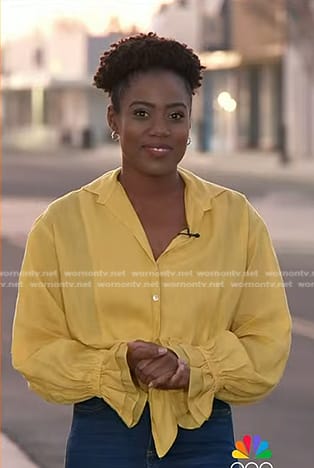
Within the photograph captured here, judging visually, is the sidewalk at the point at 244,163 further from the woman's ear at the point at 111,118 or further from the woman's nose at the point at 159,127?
the woman's nose at the point at 159,127

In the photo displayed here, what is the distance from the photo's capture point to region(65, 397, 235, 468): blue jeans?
2.93 meters

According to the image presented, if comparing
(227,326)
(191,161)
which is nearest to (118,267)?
(227,326)

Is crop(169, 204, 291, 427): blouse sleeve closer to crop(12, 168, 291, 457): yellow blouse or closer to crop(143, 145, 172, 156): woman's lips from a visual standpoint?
crop(12, 168, 291, 457): yellow blouse

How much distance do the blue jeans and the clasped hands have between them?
0.43ft

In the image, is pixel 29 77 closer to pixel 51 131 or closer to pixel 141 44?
pixel 51 131

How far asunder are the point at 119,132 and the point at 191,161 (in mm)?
38215

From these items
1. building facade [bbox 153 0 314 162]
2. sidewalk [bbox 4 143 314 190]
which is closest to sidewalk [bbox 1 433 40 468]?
sidewalk [bbox 4 143 314 190]

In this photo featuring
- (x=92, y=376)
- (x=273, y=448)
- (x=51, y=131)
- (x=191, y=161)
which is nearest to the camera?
(x=92, y=376)

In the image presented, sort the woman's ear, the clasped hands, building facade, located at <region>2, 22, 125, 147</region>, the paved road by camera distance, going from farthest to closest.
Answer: building facade, located at <region>2, 22, 125, 147</region> → the paved road → the woman's ear → the clasped hands

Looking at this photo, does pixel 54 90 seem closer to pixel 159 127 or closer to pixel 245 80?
pixel 245 80

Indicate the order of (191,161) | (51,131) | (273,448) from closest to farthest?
(273,448), (191,161), (51,131)

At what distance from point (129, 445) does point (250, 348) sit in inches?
13.6

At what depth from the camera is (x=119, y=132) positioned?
3.07 metres

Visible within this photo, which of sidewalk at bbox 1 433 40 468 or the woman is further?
sidewalk at bbox 1 433 40 468
